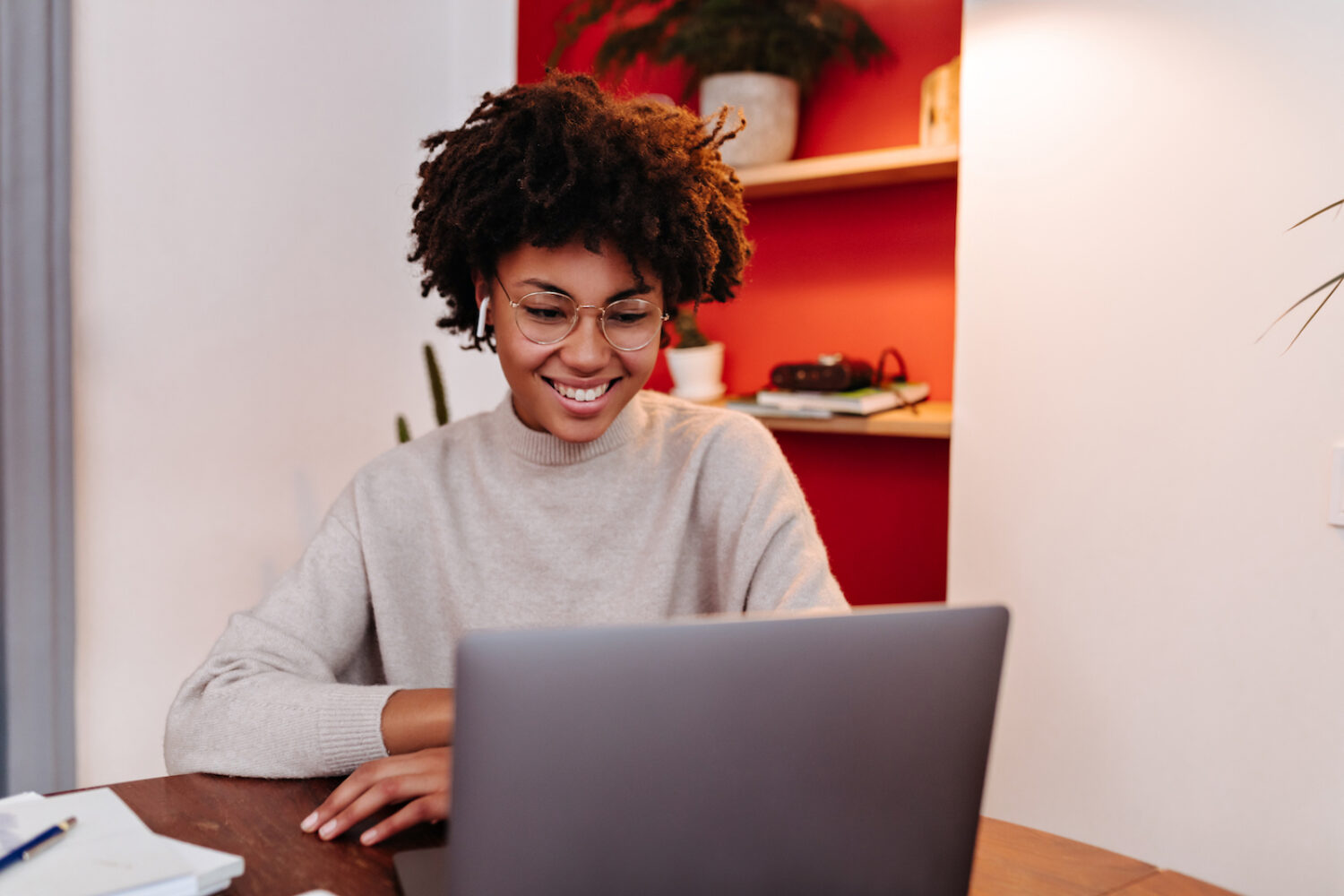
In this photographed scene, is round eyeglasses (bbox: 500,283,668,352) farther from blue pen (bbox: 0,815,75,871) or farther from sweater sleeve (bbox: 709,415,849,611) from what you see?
blue pen (bbox: 0,815,75,871)

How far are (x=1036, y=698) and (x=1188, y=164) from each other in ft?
2.96

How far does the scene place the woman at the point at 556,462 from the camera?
120 cm

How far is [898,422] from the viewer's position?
1.95 metres

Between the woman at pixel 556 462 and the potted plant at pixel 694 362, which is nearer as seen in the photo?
the woman at pixel 556 462

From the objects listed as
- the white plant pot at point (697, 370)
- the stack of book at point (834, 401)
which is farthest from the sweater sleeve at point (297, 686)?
the white plant pot at point (697, 370)

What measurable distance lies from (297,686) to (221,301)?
1.62 meters

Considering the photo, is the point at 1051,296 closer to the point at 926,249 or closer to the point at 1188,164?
the point at 1188,164

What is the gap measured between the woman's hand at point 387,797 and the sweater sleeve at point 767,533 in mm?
470

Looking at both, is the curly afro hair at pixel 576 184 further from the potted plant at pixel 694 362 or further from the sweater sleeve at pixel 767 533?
the potted plant at pixel 694 362

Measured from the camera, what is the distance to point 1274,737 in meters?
1.44

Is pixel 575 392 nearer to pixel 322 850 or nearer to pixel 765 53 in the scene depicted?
pixel 322 850

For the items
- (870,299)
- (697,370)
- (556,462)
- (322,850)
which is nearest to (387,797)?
(322,850)

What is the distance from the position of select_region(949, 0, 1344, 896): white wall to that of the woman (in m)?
0.56

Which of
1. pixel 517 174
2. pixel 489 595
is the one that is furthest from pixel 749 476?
pixel 517 174
